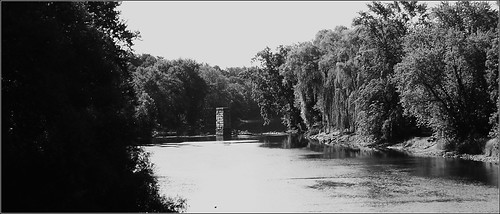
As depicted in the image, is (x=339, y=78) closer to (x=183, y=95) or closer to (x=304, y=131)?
(x=304, y=131)

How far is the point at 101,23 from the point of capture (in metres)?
29.8

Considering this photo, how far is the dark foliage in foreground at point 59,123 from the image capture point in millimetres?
18938

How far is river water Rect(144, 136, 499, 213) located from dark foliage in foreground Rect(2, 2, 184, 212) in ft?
15.8

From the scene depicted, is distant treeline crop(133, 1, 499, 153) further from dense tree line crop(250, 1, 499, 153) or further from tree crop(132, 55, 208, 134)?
tree crop(132, 55, 208, 134)

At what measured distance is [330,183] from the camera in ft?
107

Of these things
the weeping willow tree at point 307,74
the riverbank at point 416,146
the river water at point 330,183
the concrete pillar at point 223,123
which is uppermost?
the weeping willow tree at point 307,74

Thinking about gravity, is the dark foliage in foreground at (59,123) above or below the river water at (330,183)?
above

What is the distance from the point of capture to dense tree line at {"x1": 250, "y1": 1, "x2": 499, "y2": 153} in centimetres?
4456

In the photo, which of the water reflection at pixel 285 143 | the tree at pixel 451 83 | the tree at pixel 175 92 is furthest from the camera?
the tree at pixel 175 92

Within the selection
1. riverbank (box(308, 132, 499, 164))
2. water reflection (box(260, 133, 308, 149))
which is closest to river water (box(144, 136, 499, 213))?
riverbank (box(308, 132, 499, 164))

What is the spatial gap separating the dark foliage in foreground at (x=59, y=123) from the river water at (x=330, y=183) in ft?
15.8

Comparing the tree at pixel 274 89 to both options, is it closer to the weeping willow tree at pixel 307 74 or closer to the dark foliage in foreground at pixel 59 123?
the weeping willow tree at pixel 307 74

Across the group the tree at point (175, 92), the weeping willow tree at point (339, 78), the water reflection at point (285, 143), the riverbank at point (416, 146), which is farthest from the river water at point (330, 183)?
the tree at point (175, 92)

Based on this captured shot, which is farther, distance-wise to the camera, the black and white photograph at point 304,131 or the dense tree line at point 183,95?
the dense tree line at point 183,95
